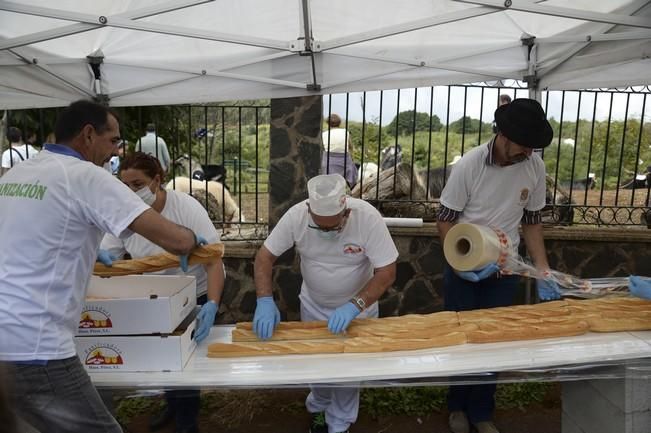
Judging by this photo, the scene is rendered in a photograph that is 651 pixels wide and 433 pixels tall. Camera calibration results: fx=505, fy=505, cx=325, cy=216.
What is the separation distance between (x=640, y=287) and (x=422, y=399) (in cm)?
180

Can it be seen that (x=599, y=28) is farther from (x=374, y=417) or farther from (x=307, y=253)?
(x=374, y=417)

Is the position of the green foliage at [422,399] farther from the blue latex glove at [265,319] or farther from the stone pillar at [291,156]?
the blue latex glove at [265,319]

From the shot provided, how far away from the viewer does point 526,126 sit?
8.63ft

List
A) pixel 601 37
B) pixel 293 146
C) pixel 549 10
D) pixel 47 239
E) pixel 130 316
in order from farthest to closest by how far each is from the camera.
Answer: pixel 293 146
pixel 601 37
pixel 549 10
pixel 130 316
pixel 47 239

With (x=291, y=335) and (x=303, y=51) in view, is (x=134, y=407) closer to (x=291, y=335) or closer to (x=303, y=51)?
(x=291, y=335)

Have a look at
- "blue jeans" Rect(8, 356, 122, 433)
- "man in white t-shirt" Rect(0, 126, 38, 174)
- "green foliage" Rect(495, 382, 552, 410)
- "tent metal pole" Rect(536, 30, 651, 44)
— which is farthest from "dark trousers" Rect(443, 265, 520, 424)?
"man in white t-shirt" Rect(0, 126, 38, 174)

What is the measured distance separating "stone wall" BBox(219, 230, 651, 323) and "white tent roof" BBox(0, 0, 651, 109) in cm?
161

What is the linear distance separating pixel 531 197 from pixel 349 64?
140 centimetres

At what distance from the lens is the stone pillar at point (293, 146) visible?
4.45 m

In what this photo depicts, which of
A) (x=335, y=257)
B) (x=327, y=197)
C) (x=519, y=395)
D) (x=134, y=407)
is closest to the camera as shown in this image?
(x=327, y=197)

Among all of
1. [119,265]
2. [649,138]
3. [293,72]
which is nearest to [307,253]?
[119,265]

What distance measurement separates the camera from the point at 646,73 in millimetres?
3219

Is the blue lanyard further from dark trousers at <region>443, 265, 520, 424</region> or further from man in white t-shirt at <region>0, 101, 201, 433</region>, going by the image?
dark trousers at <region>443, 265, 520, 424</region>

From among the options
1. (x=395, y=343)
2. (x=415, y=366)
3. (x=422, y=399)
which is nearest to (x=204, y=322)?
(x=395, y=343)
